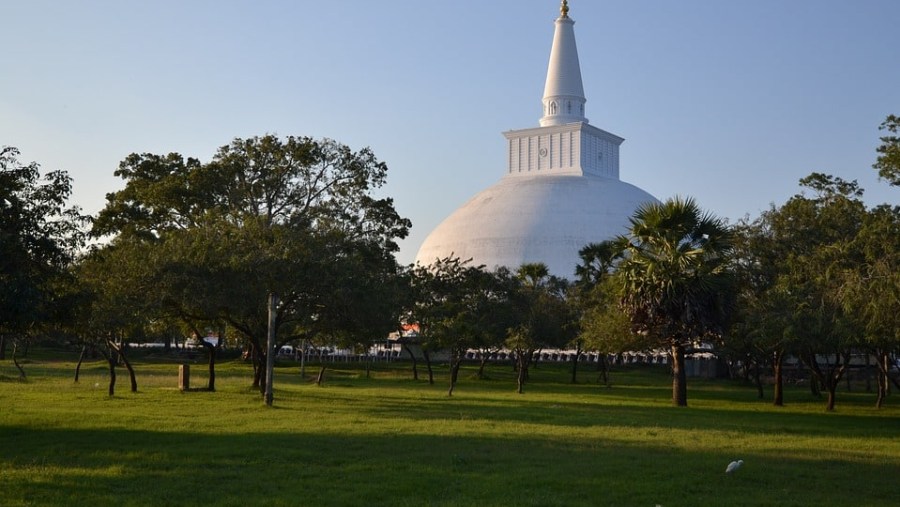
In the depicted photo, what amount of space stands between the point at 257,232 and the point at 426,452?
1707 centimetres

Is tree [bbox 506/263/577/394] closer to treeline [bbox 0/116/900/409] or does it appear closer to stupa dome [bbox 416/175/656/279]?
treeline [bbox 0/116/900/409]

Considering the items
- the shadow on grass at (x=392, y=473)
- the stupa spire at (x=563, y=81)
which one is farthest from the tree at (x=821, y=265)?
the stupa spire at (x=563, y=81)

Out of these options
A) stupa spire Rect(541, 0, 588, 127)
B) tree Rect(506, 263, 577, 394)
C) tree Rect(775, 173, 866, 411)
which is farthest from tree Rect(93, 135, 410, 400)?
stupa spire Rect(541, 0, 588, 127)

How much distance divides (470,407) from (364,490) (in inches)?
650

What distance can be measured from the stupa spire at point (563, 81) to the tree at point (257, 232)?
4515 centimetres

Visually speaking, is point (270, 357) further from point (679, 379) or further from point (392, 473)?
point (679, 379)

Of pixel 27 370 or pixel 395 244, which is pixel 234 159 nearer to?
pixel 395 244

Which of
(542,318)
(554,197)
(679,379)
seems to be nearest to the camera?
(679,379)

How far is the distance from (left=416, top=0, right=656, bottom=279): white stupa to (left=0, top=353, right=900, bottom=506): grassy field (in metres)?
58.0

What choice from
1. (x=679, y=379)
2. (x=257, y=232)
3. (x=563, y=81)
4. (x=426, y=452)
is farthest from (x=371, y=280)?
(x=563, y=81)

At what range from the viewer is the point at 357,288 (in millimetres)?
32250

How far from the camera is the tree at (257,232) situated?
3150cm

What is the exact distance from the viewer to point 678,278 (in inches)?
1270

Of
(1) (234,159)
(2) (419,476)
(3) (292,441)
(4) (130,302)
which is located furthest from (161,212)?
(2) (419,476)
